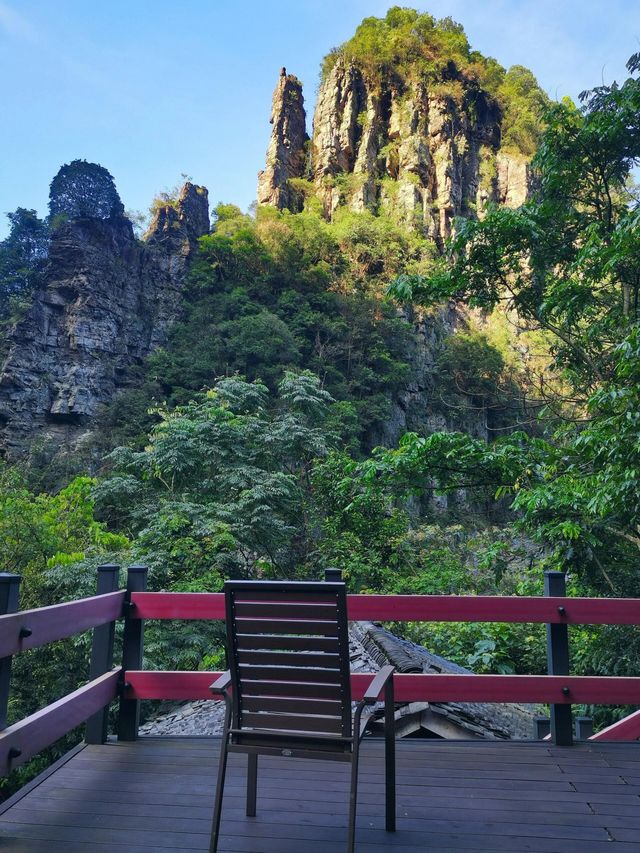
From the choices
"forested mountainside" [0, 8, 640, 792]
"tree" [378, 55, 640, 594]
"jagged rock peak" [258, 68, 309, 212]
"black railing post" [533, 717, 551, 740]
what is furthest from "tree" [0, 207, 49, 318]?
"black railing post" [533, 717, 551, 740]

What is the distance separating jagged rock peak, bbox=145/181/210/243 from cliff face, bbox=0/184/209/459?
0.69ft

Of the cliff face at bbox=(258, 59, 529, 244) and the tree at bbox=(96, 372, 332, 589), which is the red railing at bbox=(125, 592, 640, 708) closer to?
the tree at bbox=(96, 372, 332, 589)

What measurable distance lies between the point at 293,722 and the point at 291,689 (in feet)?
0.31

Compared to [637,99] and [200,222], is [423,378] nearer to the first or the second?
[200,222]

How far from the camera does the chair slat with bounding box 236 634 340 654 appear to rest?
183 cm

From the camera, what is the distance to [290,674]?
1849 millimetres

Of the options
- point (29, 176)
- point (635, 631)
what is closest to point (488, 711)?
point (635, 631)

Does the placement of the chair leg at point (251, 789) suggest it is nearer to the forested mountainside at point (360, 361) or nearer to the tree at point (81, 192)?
the forested mountainside at point (360, 361)

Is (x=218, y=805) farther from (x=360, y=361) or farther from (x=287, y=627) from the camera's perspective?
(x=360, y=361)

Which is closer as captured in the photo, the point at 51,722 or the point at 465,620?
the point at 51,722

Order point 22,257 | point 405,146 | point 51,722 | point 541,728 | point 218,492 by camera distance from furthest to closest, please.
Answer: point 405,146 → point 22,257 → point 218,492 → point 541,728 → point 51,722

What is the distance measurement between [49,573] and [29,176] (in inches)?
957

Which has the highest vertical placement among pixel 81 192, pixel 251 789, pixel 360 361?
pixel 81 192

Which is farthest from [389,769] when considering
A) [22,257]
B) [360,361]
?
[22,257]
